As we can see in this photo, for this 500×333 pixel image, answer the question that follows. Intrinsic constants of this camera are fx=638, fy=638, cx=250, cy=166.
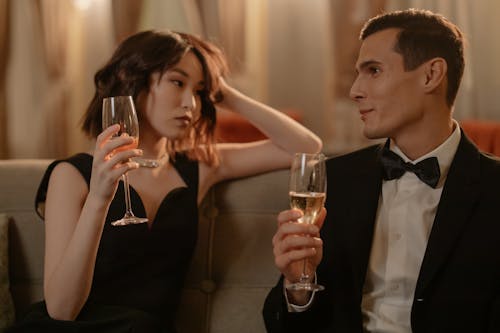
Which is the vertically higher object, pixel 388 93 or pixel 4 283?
pixel 388 93

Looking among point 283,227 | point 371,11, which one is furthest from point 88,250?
point 371,11

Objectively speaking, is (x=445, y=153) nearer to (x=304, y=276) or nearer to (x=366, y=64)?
(x=366, y=64)

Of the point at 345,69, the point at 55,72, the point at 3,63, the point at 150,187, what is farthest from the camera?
the point at 345,69

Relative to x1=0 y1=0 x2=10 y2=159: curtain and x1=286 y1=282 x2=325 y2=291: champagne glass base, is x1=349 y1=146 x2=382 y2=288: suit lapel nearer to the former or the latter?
x1=286 y1=282 x2=325 y2=291: champagne glass base

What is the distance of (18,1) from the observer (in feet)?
12.8

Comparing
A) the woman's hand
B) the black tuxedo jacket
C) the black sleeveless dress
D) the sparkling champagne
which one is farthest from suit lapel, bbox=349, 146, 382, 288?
the woman's hand

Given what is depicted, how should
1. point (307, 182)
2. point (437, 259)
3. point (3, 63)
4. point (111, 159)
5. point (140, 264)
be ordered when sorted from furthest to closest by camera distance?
point (3, 63)
point (140, 264)
point (437, 259)
point (111, 159)
point (307, 182)

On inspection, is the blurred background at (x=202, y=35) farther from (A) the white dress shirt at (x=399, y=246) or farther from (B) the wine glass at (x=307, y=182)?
(B) the wine glass at (x=307, y=182)

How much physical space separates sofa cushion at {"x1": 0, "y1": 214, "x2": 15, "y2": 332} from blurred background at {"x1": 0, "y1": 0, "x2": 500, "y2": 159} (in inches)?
75.8

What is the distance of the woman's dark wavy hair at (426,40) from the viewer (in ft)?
5.76

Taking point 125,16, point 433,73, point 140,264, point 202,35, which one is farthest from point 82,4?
point 433,73

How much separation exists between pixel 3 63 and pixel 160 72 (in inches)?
91.8

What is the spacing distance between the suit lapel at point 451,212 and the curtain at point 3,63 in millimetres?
3034

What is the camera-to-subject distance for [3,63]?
12.7ft
